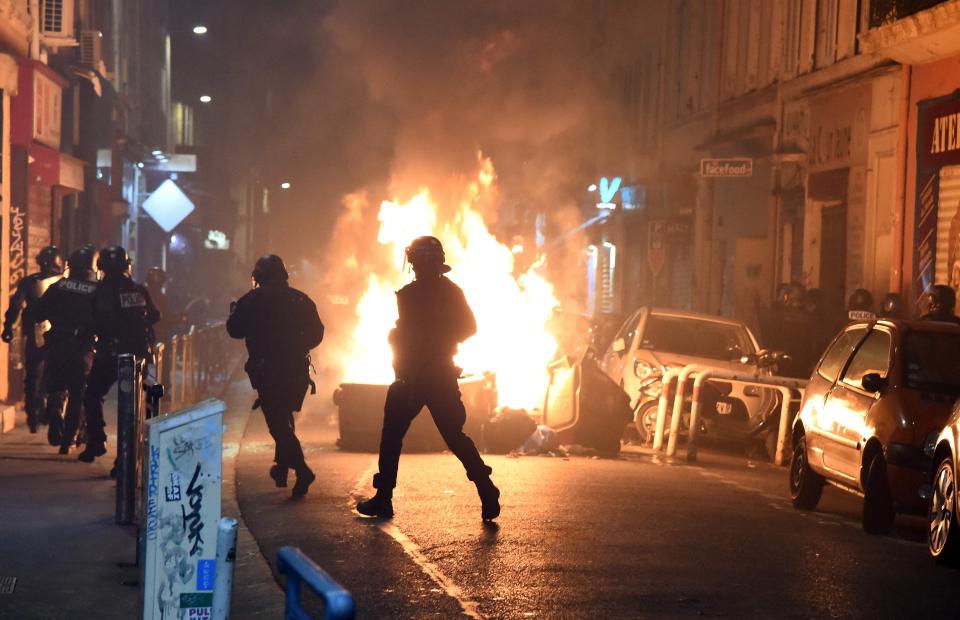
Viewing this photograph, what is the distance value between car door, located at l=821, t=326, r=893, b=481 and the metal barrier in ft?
13.8

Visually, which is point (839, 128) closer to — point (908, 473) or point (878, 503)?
point (878, 503)

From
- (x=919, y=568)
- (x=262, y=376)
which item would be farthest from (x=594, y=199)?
(x=919, y=568)

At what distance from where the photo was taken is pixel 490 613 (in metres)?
6.86

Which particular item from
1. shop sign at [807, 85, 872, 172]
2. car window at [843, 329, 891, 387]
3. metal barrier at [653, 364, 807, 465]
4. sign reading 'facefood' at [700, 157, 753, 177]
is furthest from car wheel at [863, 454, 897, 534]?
sign reading 'facefood' at [700, 157, 753, 177]

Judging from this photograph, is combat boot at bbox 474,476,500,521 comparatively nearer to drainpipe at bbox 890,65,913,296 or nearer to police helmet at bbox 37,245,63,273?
police helmet at bbox 37,245,63,273

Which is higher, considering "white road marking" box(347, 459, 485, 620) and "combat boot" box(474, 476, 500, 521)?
"combat boot" box(474, 476, 500, 521)

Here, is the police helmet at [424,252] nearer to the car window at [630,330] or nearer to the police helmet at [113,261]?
the police helmet at [113,261]

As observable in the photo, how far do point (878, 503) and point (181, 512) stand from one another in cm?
590

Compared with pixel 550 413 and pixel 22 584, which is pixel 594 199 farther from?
pixel 22 584

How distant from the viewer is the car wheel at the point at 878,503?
32.6ft

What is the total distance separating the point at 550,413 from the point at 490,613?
9561mm

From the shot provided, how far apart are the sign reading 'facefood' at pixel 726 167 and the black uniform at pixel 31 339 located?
11722 millimetres

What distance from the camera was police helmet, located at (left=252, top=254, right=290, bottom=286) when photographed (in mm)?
11547

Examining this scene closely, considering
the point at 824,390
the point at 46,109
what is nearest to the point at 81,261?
the point at 824,390
